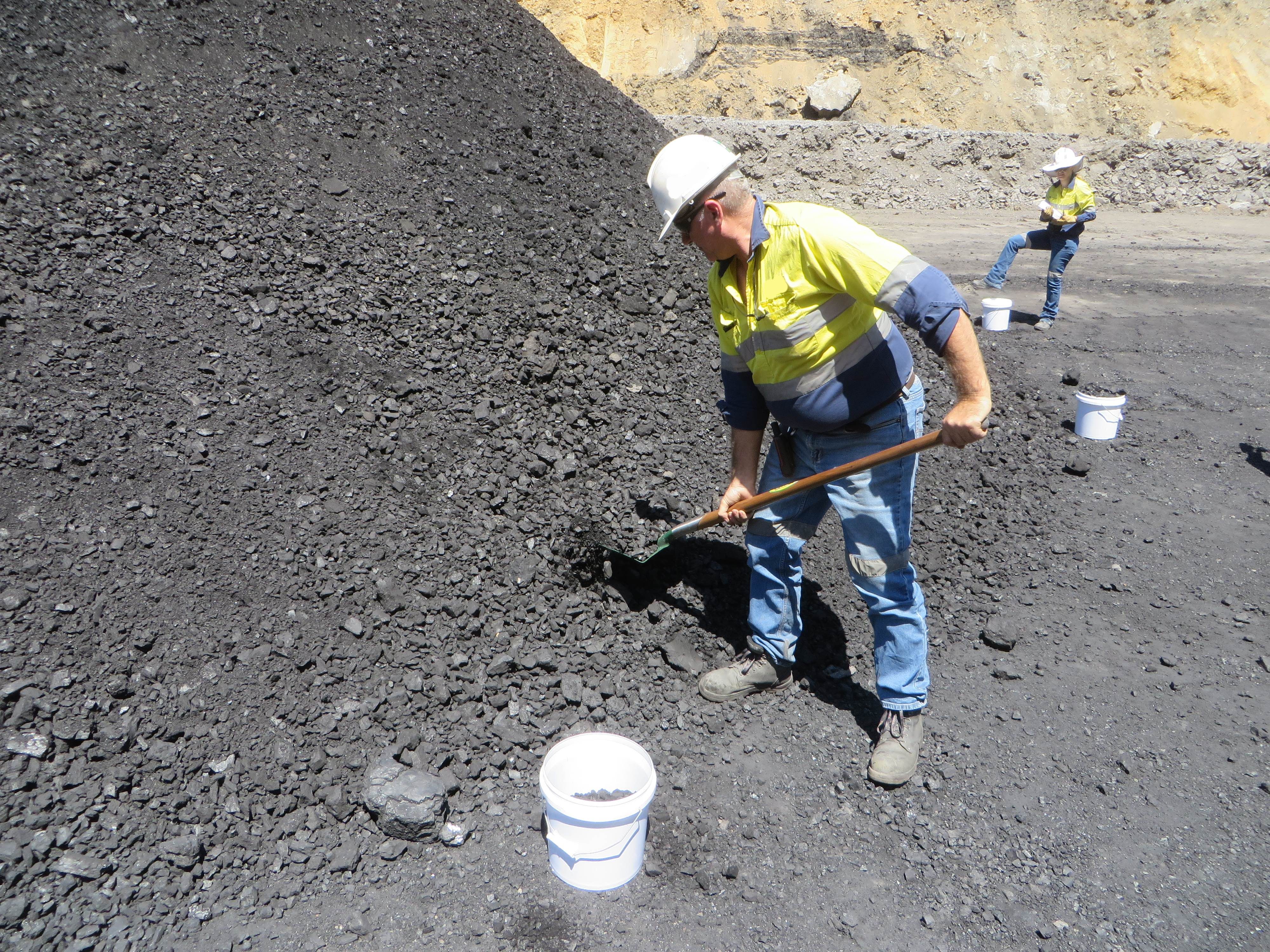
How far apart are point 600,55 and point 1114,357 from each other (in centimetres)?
1719

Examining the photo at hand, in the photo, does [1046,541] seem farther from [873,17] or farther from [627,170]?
[873,17]

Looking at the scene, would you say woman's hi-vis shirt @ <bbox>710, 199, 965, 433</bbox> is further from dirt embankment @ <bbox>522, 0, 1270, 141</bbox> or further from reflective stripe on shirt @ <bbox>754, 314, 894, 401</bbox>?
dirt embankment @ <bbox>522, 0, 1270, 141</bbox>

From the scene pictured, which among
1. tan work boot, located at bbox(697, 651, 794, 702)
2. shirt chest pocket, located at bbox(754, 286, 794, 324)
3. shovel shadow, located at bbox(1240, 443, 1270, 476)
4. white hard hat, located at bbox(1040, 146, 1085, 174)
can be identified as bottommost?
shovel shadow, located at bbox(1240, 443, 1270, 476)

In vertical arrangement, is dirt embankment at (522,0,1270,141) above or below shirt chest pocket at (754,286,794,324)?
below

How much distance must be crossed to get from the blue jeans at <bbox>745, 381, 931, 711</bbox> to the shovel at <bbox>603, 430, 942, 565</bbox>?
0.05m

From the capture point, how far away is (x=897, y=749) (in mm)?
2758

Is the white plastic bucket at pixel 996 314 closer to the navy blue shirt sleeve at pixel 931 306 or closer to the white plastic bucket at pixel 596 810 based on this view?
the navy blue shirt sleeve at pixel 931 306

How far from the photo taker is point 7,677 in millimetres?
2467

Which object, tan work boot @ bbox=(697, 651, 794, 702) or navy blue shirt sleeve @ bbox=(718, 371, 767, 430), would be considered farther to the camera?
tan work boot @ bbox=(697, 651, 794, 702)

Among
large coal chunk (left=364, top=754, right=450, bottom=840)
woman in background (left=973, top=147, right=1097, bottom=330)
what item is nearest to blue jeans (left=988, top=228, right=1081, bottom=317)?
woman in background (left=973, top=147, right=1097, bottom=330)

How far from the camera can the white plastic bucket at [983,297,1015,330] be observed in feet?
23.5

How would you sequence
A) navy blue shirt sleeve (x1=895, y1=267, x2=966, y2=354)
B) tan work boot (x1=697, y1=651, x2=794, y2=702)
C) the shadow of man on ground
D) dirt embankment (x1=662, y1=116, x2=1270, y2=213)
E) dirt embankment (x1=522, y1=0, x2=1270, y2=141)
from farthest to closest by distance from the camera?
dirt embankment (x1=522, y1=0, x2=1270, y2=141) < dirt embankment (x1=662, y1=116, x2=1270, y2=213) < the shadow of man on ground < tan work boot (x1=697, y1=651, x2=794, y2=702) < navy blue shirt sleeve (x1=895, y1=267, x2=966, y2=354)

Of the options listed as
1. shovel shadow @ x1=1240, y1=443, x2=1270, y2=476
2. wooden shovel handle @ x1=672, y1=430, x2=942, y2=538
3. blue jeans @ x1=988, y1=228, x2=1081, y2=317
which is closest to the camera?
wooden shovel handle @ x1=672, y1=430, x2=942, y2=538

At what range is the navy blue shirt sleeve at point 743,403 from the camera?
276cm
